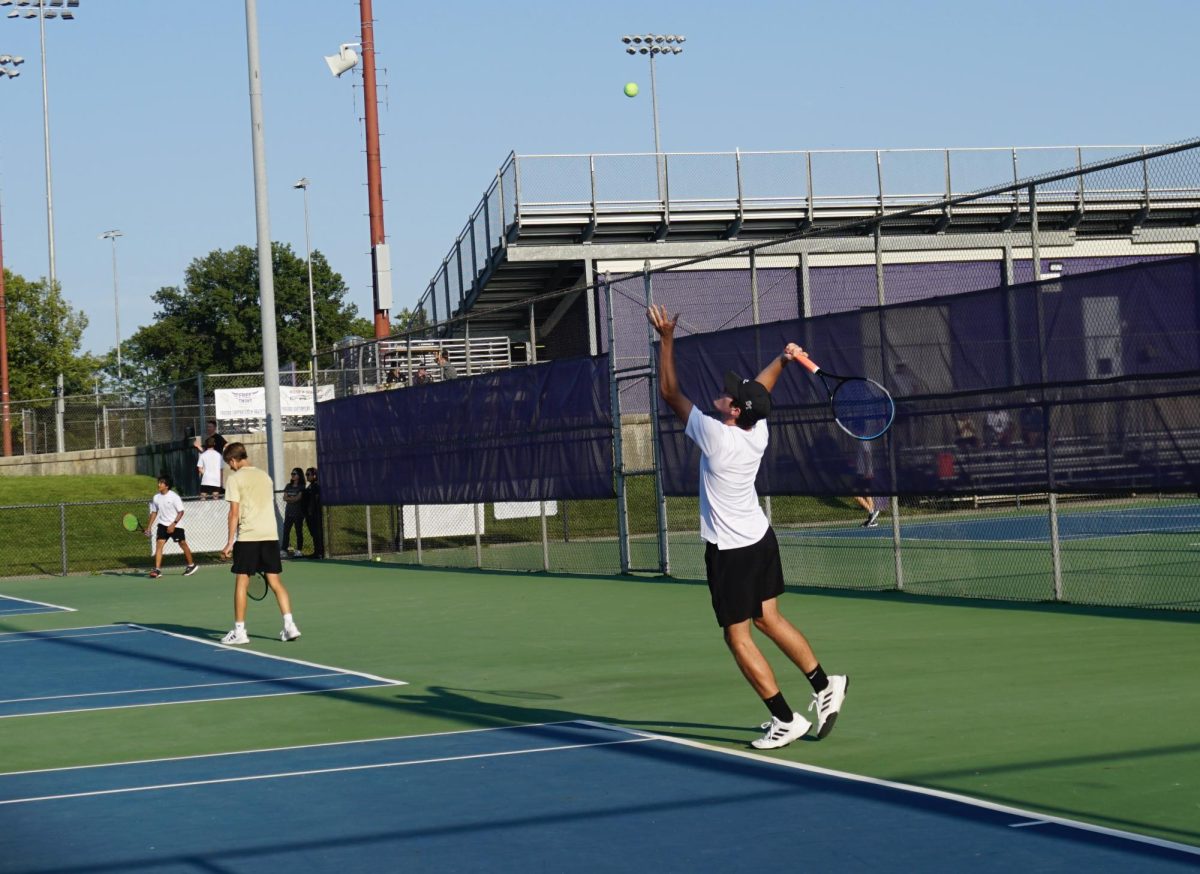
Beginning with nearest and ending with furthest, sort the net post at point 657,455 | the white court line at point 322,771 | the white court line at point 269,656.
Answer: the white court line at point 322,771
the white court line at point 269,656
the net post at point 657,455

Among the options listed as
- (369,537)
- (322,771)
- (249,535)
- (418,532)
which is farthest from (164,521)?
(322,771)

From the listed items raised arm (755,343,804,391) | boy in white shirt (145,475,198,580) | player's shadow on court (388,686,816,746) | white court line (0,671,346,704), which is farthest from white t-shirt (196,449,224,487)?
raised arm (755,343,804,391)

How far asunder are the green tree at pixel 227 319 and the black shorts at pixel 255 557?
287 ft

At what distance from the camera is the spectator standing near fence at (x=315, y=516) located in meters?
30.0

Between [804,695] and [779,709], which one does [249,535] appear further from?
[779,709]

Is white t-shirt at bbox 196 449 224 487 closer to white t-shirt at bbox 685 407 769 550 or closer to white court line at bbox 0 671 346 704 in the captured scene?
white court line at bbox 0 671 346 704

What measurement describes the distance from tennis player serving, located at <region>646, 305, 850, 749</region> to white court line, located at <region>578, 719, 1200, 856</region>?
0.25 metres

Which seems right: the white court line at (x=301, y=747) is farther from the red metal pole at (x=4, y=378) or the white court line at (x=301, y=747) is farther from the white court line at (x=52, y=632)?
the red metal pole at (x=4, y=378)

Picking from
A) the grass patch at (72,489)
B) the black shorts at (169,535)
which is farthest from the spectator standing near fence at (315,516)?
the grass patch at (72,489)

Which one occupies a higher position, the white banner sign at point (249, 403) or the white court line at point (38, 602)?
the white banner sign at point (249, 403)

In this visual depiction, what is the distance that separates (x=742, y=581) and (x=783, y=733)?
76cm

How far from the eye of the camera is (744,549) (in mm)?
8250

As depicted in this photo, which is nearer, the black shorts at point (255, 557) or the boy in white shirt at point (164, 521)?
the black shorts at point (255, 557)

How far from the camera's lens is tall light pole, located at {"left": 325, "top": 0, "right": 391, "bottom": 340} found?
101 feet
